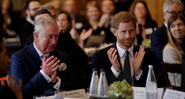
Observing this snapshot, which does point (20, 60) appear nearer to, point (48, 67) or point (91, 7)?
point (48, 67)

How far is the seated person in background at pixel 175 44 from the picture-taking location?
383 centimetres

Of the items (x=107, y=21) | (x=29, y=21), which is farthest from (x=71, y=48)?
(x=107, y=21)

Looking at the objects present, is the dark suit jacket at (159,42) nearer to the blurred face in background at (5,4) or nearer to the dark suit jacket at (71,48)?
the dark suit jacket at (71,48)

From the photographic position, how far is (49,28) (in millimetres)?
2840

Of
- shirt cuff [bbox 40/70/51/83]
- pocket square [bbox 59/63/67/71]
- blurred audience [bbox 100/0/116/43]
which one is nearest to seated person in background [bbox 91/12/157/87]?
pocket square [bbox 59/63/67/71]

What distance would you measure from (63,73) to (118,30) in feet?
2.78

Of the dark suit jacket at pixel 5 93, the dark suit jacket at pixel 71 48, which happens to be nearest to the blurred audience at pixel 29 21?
the dark suit jacket at pixel 71 48

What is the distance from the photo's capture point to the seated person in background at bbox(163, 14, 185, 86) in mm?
3832

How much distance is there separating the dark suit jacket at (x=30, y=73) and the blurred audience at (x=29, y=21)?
255 centimetres

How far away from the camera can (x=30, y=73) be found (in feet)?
9.45

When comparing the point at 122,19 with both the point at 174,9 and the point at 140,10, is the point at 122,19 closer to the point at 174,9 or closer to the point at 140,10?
the point at 174,9

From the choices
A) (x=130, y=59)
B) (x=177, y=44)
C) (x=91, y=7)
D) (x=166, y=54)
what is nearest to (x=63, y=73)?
(x=130, y=59)

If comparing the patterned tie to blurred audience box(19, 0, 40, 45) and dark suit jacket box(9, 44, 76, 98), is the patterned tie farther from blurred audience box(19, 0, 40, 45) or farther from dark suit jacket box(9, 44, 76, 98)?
blurred audience box(19, 0, 40, 45)

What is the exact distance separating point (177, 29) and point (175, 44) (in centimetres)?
24
